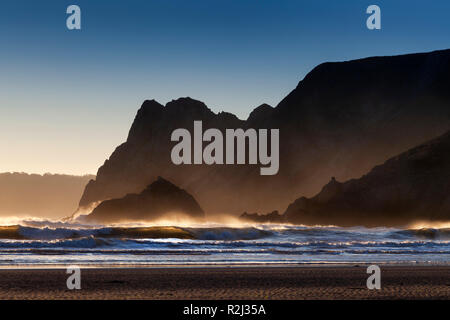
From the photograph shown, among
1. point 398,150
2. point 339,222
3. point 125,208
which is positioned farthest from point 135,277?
point 398,150

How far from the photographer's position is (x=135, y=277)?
23.1m

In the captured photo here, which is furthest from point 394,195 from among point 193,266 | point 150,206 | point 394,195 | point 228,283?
point 228,283

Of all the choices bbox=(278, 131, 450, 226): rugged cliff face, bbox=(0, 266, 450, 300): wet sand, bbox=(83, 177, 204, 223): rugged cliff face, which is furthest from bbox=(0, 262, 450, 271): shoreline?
bbox=(83, 177, 204, 223): rugged cliff face

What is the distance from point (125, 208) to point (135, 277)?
12510 cm

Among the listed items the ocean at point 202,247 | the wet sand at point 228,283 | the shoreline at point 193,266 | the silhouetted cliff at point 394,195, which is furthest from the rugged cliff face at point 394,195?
the wet sand at point 228,283

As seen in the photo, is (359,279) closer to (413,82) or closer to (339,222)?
(339,222)

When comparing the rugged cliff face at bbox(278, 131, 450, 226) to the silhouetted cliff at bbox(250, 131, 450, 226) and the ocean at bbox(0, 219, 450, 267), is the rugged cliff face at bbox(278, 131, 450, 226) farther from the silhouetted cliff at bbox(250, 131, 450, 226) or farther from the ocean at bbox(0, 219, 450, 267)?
the ocean at bbox(0, 219, 450, 267)

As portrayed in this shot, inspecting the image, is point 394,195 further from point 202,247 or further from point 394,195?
point 202,247

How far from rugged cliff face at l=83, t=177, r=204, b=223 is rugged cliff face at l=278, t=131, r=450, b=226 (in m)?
25.8

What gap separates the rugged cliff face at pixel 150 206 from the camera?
139 metres

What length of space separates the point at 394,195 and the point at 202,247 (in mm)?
82748

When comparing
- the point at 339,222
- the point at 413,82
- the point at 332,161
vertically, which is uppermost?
the point at 413,82

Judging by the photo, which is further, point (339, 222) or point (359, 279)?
point (339, 222)

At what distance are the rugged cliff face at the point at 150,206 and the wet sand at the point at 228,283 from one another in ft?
363
